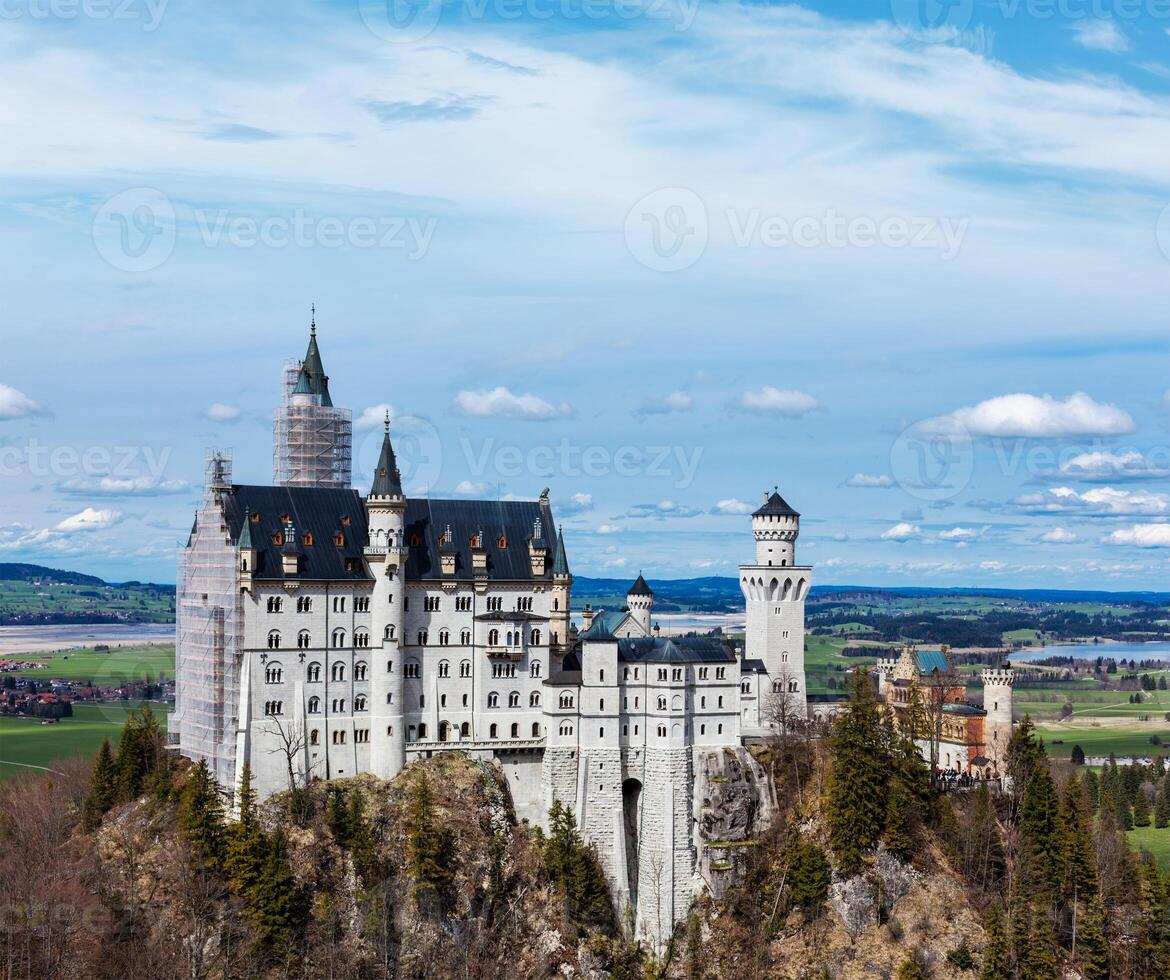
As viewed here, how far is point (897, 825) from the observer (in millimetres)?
108750

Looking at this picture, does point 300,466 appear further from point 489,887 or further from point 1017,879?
point 1017,879

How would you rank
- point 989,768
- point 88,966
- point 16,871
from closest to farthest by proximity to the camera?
point 88,966 < point 16,871 < point 989,768

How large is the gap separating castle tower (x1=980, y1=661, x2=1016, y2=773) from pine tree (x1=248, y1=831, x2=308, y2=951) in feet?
187

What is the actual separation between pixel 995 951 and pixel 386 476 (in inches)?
2141

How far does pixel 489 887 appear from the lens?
10738 centimetres

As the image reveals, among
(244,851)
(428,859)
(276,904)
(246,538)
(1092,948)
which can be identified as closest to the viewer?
(276,904)

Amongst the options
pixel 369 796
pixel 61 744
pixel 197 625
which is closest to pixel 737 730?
pixel 369 796

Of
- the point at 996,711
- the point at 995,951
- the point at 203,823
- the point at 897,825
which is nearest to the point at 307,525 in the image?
the point at 203,823

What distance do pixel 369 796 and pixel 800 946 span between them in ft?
106

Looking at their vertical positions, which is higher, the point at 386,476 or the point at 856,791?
the point at 386,476

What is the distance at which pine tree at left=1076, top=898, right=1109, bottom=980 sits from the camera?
10694cm

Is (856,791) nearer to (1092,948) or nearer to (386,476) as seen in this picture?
(1092,948)

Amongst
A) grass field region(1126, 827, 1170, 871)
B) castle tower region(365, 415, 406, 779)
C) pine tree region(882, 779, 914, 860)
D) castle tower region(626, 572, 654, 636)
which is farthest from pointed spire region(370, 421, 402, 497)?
grass field region(1126, 827, 1170, 871)

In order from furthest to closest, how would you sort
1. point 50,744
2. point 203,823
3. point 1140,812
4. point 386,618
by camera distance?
point 50,744 < point 1140,812 < point 386,618 < point 203,823
